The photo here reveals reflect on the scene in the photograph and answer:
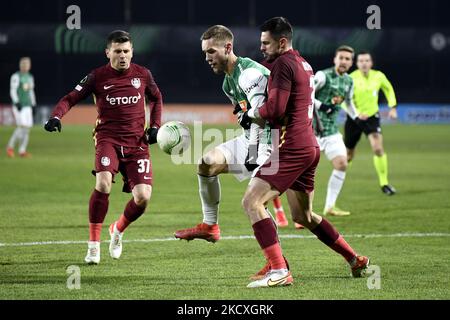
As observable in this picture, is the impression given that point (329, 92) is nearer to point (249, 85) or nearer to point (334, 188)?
point (334, 188)

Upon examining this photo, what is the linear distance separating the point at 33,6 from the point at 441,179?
24.5m

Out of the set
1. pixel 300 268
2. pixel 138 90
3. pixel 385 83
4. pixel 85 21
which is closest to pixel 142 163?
pixel 138 90

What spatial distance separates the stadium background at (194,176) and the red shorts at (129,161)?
762 mm

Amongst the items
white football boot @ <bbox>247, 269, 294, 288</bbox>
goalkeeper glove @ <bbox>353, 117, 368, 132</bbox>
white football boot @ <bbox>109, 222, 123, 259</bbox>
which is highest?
goalkeeper glove @ <bbox>353, 117, 368, 132</bbox>

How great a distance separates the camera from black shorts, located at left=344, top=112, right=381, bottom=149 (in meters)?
15.5

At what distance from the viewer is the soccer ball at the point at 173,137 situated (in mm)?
8672

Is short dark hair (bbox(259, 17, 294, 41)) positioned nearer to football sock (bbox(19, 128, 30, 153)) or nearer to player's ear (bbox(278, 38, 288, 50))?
player's ear (bbox(278, 38, 288, 50))

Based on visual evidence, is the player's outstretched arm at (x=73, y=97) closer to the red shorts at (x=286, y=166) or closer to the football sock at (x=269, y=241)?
the red shorts at (x=286, y=166)

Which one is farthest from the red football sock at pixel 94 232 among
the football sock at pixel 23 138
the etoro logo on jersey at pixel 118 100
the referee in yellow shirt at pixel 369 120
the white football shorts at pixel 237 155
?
the football sock at pixel 23 138

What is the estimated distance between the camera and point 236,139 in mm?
8430

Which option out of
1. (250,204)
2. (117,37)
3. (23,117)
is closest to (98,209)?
(117,37)

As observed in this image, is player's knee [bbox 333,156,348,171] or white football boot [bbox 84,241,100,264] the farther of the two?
player's knee [bbox 333,156,348,171]

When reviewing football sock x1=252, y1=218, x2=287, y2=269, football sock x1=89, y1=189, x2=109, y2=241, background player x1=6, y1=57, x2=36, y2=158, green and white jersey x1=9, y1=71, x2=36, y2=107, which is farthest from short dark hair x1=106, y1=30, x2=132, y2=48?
green and white jersey x1=9, y1=71, x2=36, y2=107
